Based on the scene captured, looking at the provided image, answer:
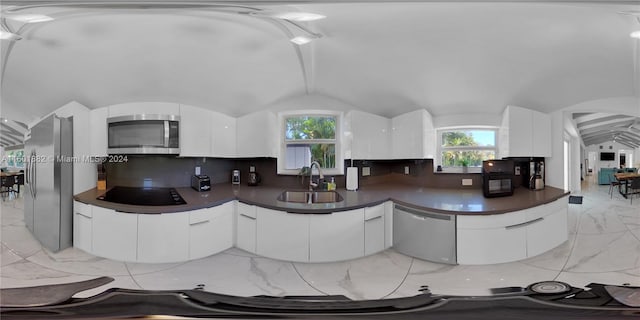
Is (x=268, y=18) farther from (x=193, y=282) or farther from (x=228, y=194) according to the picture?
(x=228, y=194)

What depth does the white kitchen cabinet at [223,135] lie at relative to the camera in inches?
30.1

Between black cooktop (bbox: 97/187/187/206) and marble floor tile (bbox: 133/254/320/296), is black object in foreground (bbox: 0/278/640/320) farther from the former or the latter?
black cooktop (bbox: 97/187/187/206)

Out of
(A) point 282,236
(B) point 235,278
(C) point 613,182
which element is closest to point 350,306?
(B) point 235,278

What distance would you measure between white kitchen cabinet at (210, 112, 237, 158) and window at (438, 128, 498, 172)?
75 cm

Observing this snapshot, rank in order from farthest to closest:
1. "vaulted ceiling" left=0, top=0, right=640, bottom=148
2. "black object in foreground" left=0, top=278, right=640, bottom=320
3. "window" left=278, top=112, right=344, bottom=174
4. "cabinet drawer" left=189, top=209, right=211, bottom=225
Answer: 1. "cabinet drawer" left=189, top=209, right=211, bottom=225
2. "window" left=278, top=112, right=344, bottom=174
3. "vaulted ceiling" left=0, top=0, right=640, bottom=148
4. "black object in foreground" left=0, top=278, right=640, bottom=320

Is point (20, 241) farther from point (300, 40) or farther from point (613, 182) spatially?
point (613, 182)

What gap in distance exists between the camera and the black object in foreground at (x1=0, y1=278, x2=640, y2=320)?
1.74 ft

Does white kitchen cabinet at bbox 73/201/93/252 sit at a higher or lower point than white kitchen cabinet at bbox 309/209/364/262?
higher

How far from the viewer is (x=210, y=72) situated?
66 cm

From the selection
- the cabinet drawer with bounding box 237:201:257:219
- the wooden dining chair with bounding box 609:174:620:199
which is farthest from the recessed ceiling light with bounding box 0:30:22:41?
the wooden dining chair with bounding box 609:174:620:199

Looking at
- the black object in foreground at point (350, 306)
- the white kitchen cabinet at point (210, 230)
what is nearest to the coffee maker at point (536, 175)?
the black object in foreground at point (350, 306)

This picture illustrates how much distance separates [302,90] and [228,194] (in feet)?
3.77

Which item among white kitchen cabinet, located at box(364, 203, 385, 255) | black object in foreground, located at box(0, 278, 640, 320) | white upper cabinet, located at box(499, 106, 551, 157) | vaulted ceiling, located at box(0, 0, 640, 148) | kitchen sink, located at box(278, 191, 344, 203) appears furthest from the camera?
kitchen sink, located at box(278, 191, 344, 203)

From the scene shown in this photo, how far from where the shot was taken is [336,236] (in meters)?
1.26
